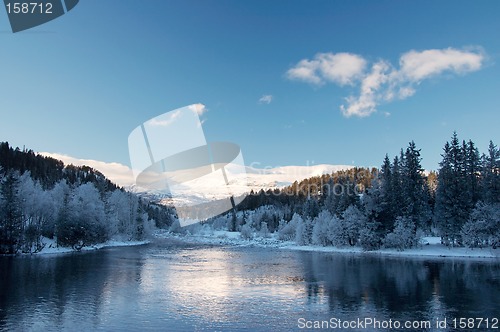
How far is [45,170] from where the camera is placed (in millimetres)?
160000

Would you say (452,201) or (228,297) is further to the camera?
(452,201)

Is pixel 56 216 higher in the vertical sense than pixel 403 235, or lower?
higher

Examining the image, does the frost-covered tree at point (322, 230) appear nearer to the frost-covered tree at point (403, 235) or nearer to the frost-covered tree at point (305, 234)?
the frost-covered tree at point (305, 234)

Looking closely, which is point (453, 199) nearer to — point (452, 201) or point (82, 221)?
point (452, 201)

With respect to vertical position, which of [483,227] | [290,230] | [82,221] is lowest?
[290,230]

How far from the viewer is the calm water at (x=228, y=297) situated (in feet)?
77.8

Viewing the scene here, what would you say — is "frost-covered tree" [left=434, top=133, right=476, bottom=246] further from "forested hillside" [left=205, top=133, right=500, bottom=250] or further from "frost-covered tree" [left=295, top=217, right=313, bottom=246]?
"frost-covered tree" [left=295, top=217, right=313, bottom=246]

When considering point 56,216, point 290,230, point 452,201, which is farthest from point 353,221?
point 56,216

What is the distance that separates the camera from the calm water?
23.7 meters

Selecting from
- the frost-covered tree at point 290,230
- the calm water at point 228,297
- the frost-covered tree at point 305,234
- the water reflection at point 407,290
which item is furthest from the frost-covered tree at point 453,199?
the frost-covered tree at point 290,230

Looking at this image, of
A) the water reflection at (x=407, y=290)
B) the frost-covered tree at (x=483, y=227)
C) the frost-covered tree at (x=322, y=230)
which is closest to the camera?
the water reflection at (x=407, y=290)

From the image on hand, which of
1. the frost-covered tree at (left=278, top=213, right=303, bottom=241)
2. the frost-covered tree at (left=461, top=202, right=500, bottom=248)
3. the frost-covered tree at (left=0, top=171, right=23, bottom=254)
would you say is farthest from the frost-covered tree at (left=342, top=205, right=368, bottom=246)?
the frost-covered tree at (left=0, top=171, right=23, bottom=254)

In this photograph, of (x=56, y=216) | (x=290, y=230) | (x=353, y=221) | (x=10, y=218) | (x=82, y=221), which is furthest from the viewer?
(x=290, y=230)

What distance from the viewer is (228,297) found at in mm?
31672
